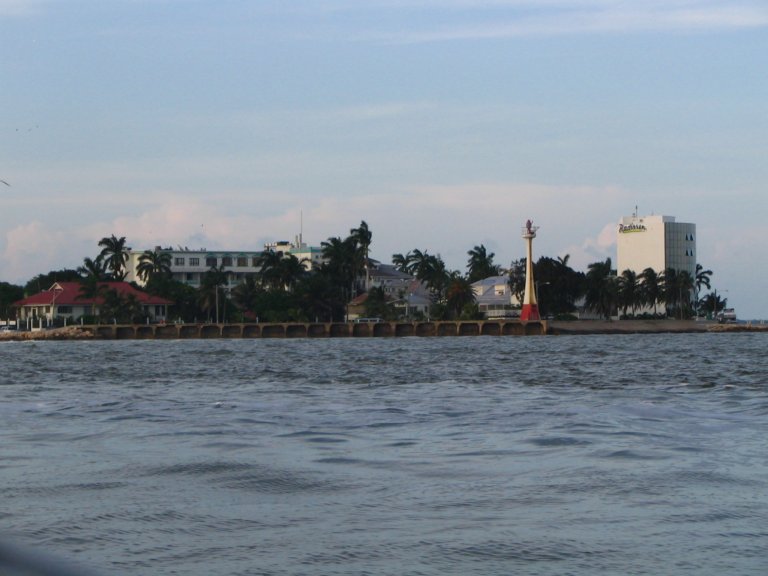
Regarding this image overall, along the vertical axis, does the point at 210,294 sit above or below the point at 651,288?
below

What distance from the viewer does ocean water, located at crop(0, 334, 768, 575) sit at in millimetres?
8242

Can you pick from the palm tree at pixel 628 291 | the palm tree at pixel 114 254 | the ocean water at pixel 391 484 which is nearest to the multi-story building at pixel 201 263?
the palm tree at pixel 114 254

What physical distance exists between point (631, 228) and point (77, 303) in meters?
76.4

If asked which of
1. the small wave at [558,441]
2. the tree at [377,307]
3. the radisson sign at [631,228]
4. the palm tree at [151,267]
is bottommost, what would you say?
the small wave at [558,441]

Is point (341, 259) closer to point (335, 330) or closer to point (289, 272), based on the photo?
point (289, 272)

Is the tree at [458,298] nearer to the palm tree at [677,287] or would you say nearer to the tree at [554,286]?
the tree at [554,286]

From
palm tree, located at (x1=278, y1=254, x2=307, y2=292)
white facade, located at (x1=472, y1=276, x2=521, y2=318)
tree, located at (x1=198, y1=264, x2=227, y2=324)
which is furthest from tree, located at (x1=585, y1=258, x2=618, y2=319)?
tree, located at (x1=198, y1=264, x2=227, y2=324)

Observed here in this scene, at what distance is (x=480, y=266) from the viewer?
6304 inches

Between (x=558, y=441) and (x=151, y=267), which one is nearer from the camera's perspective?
(x=558, y=441)

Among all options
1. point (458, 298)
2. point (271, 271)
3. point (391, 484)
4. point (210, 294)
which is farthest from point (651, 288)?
point (391, 484)

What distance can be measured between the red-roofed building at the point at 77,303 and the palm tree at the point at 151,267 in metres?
11.6

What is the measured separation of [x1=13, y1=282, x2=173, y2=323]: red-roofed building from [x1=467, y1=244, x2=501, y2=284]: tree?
52474 mm

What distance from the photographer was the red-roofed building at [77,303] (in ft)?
385

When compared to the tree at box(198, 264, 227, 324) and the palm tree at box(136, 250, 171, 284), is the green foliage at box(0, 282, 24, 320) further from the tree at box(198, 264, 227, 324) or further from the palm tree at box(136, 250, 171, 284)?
the tree at box(198, 264, 227, 324)
